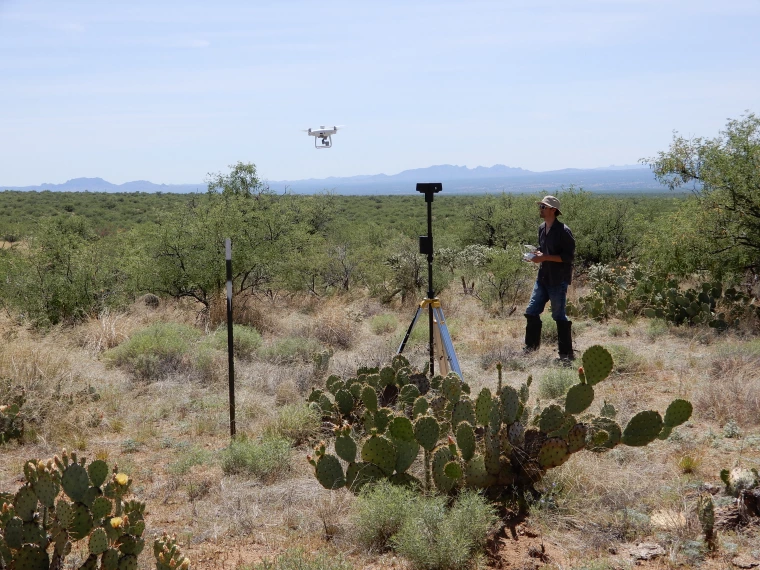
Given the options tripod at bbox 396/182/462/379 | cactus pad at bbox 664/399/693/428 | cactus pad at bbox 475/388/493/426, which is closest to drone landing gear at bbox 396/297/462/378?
tripod at bbox 396/182/462/379

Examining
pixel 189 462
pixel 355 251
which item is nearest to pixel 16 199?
pixel 355 251

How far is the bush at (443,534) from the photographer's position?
3.26 m

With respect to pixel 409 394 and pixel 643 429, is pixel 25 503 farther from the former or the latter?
pixel 643 429

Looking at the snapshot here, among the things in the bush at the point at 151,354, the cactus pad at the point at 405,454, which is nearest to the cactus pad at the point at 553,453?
the cactus pad at the point at 405,454

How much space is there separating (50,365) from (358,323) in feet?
15.4

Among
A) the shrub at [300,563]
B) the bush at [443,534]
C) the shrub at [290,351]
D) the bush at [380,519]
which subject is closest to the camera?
the shrub at [300,563]

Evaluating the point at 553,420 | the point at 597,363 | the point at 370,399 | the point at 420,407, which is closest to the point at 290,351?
the point at 370,399

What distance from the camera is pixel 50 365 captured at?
638cm

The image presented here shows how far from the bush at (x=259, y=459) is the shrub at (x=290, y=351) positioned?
9.83ft

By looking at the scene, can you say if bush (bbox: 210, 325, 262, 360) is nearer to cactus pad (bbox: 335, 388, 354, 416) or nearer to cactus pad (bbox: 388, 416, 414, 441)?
cactus pad (bbox: 335, 388, 354, 416)

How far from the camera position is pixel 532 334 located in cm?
809

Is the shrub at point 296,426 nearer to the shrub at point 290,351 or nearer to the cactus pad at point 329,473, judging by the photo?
the cactus pad at point 329,473

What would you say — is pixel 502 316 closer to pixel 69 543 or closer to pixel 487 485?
pixel 487 485

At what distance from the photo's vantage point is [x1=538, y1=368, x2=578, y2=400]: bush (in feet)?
20.3
